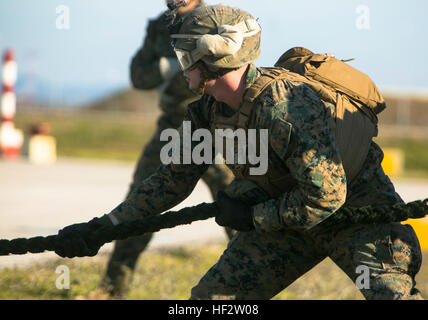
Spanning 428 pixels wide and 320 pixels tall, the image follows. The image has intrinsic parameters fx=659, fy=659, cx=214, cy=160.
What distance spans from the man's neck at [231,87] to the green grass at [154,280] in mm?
2231

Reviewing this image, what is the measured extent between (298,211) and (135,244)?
226cm

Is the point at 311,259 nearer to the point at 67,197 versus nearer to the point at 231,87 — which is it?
the point at 231,87

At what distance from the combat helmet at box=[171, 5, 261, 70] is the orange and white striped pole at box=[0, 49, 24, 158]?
35.7 feet

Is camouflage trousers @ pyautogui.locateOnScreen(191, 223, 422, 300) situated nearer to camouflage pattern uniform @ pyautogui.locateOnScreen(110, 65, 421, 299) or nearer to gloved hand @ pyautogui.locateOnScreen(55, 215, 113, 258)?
camouflage pattern uniform @ pyautogui.locateOnScreen(110, 65, 421, 299)

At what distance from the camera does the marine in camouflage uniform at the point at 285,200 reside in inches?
92.0

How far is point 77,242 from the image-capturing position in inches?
→ 104

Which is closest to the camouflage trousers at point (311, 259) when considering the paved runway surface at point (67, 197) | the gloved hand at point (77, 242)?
the gloved hand at point (77, 242)

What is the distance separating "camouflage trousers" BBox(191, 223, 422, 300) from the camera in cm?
247

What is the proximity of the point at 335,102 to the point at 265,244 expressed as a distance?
0.63m

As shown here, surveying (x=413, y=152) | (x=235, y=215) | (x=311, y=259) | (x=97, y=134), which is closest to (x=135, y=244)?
(x=311, y=259)

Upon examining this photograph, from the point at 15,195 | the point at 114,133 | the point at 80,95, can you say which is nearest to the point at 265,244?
the point at 15,195

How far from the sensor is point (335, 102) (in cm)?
251

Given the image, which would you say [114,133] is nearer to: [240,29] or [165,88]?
[165,88]

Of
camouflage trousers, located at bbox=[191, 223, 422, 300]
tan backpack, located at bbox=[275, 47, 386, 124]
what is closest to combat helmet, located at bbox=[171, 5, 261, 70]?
tan backpack, located at bbox=[275, 47, 386, 124]
